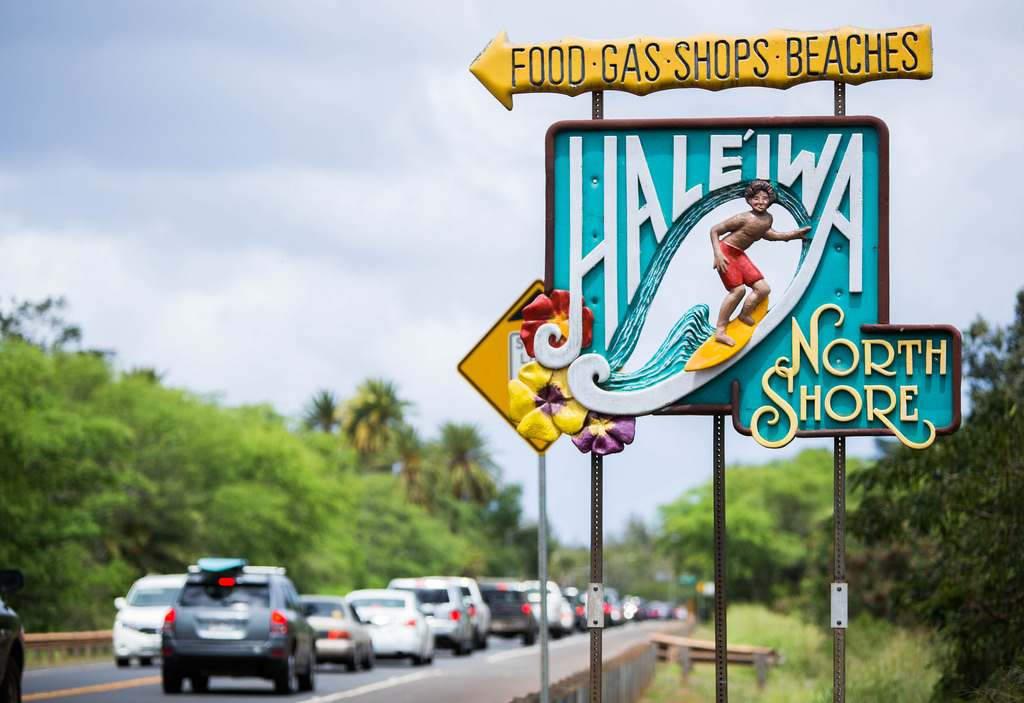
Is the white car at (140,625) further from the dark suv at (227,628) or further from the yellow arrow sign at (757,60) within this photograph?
the yellow arrow sign at (757,60)

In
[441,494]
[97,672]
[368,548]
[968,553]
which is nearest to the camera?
[968,553]

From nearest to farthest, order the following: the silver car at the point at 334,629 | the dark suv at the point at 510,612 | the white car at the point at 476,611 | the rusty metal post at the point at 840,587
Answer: the rusty metal post at the point at 840,587
the silver car at the point at 334,629
the white car at the point at 476,611
the dark suv at the point at 510,612

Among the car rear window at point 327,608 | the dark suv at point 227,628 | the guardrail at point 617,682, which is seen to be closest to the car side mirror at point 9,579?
the guardrail at point 617,682

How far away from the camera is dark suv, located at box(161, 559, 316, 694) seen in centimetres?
1962

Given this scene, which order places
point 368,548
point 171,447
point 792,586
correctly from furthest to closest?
point 368,548
point 792,586
point 171,447

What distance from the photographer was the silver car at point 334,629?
26312mm

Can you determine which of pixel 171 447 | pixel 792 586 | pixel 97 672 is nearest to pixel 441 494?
pixel 792 586

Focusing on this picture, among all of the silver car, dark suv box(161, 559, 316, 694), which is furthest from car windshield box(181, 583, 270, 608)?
the silver car

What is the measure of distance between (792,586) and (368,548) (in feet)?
78.5

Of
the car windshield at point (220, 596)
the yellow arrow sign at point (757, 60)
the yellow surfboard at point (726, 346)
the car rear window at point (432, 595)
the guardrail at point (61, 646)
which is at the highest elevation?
the yellow arrow sign at point (757, 60)

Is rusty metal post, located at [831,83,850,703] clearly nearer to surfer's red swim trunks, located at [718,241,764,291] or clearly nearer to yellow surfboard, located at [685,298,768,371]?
yellow surfboard, located at [685,298,768,371]

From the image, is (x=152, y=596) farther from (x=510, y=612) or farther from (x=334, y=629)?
(x=510, y=612)

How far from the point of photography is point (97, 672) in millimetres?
25125

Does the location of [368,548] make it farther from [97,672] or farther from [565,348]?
[565,348]
